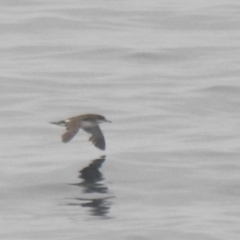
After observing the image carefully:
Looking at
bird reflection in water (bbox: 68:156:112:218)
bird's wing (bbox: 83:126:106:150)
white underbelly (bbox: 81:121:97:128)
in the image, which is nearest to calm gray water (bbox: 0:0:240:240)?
bird reflection in water (bbox: 68:156:112:218)

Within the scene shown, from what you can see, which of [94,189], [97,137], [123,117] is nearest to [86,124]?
[97,137]

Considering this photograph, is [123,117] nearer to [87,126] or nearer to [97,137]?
[97,137]

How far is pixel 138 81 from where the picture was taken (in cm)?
2481

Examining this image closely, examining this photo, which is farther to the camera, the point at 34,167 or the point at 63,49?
the point at 63,49

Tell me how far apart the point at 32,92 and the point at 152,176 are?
5545mm

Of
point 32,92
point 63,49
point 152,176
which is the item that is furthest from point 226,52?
point 152,176

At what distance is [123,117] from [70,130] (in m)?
3.68

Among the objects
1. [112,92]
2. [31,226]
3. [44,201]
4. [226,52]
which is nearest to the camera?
[31,226]

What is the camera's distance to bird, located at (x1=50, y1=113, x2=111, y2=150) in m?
18.0

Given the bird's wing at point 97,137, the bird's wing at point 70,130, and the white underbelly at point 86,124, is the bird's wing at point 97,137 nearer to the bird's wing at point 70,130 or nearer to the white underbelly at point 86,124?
the white underbelly at point 86,124

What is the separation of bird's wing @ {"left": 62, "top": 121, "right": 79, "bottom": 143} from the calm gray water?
0.52 meters

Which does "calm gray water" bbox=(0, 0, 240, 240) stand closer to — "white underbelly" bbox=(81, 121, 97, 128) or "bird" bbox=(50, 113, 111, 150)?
"bird" bbox=(50, 113, 111, 150)

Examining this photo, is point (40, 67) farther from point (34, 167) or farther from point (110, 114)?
point (34, 167)

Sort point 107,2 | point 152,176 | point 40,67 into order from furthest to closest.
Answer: point 107,2, point 40,67, point 152,176
